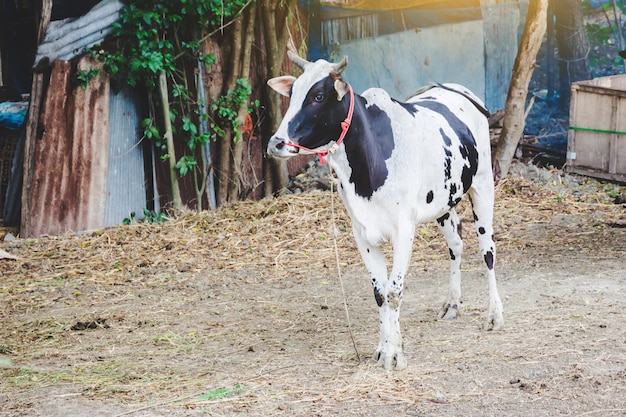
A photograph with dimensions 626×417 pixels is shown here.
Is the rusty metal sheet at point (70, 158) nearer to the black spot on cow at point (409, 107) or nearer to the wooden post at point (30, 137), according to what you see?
the wooden post at point (30, 137)

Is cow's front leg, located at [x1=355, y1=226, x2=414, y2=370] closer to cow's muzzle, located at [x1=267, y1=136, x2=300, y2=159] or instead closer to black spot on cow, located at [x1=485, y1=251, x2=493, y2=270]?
cow's muzzle, located at [x1=267, y1=136, x2=300, y2=159]

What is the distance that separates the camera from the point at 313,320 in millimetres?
6500

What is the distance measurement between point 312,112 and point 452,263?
1941 millimetres

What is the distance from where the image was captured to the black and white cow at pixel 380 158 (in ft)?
17.0

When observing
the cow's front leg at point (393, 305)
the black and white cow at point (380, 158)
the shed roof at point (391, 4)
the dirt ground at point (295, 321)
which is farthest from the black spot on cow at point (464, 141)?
the shed roof at point (391, 4)

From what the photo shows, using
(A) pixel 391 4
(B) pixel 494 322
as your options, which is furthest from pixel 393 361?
(A) pixel 391 4

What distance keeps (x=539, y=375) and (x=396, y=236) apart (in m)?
1.22

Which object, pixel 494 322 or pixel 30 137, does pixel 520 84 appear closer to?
pixel 494 322

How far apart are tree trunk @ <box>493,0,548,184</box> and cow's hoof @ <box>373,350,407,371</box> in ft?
18.2

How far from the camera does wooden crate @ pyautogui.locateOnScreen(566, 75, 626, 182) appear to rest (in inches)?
456

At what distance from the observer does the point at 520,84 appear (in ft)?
35.2

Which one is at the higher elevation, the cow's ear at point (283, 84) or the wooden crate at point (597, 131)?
the cow's ear at point (283, 84)

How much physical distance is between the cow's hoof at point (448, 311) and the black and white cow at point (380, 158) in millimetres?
366

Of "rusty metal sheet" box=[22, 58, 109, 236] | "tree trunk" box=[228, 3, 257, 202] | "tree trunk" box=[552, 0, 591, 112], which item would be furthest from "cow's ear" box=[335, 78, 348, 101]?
"tree trunk" box=[552, 0, 591, 112]
